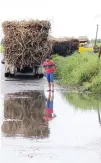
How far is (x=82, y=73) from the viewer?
2525cm

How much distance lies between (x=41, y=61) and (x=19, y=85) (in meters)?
3.33

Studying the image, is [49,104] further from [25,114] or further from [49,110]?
[25,114]

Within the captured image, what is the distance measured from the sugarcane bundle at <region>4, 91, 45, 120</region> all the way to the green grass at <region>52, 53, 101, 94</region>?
2226 millimetres

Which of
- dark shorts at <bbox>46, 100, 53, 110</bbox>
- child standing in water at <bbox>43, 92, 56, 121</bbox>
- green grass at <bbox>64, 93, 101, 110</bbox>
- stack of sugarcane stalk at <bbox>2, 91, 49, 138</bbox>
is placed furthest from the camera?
green grass at <bbox>64, 93, 101, 110</bbox>

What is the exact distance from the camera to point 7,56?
28844mm

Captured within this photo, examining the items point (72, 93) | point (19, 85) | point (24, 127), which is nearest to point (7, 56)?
point (19, 85)

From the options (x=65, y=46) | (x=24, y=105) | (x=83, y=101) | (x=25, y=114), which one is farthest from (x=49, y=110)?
(x=65, y=46)

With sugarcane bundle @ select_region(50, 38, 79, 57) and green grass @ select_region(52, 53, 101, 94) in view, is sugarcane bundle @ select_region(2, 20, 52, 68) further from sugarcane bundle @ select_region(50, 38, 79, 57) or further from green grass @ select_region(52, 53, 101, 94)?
sugarcane bundle @ select_region(50, 38, 79, 57)

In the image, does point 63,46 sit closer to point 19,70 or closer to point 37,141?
point 19,70

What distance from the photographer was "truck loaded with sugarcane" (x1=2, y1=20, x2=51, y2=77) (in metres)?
28.2

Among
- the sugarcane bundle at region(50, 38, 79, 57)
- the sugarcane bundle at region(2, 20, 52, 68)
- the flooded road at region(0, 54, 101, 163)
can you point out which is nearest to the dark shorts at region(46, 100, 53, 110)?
the flooded road at region(0, 54, 101, 163)

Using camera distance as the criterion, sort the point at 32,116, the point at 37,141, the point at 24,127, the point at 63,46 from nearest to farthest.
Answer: the point at 37,141
the point at 24,127
the point at 32,116
the point at 63,46

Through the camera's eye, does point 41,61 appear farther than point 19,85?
Yes

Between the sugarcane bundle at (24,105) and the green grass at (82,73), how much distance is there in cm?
223
